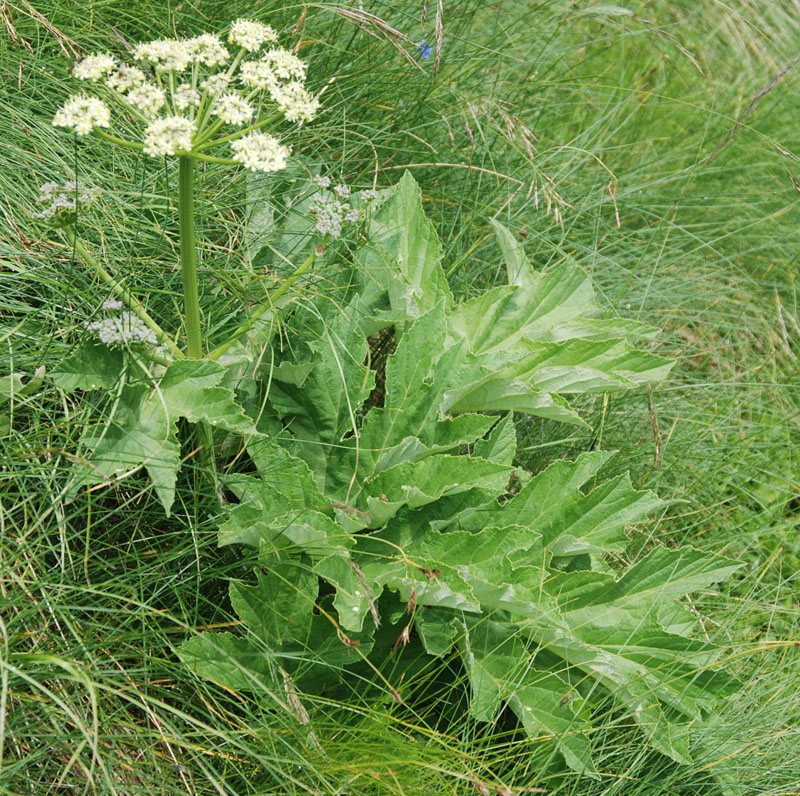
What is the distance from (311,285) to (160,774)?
1157 millimetres

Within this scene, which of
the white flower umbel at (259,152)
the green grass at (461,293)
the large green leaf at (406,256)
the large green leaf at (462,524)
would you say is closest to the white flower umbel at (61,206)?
the green grass at (461,293)

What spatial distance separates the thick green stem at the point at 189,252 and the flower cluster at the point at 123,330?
9 centimetres

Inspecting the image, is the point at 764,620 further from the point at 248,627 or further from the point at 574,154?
the point at 574,154

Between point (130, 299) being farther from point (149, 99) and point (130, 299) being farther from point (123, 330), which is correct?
point (149, 99)

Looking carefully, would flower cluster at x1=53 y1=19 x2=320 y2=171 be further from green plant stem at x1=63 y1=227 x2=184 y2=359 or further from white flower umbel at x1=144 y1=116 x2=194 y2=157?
green plant stem at x1=63 y1=227 x2=184 y2=359

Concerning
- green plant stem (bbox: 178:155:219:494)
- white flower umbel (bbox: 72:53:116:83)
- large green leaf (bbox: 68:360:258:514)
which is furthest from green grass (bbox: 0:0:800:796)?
white flower umbel (bbox: 72:53:116:83)

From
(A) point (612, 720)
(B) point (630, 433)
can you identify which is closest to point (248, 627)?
(A) point (612, 720)

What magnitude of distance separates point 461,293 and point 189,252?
1266 mm

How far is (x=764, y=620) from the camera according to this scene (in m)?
2.66

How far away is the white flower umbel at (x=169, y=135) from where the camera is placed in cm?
147

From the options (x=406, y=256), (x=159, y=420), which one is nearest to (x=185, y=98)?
(x=159, y=420)

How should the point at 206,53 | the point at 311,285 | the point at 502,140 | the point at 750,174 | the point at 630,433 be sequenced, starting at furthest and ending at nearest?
the point at 750,174 < the point at 502,140 < the point at 630,433 < the point at 311,285 < the point at 206,53

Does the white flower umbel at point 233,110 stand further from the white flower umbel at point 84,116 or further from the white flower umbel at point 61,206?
the white flower umbel at point 61,206

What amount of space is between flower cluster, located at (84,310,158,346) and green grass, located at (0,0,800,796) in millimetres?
231
